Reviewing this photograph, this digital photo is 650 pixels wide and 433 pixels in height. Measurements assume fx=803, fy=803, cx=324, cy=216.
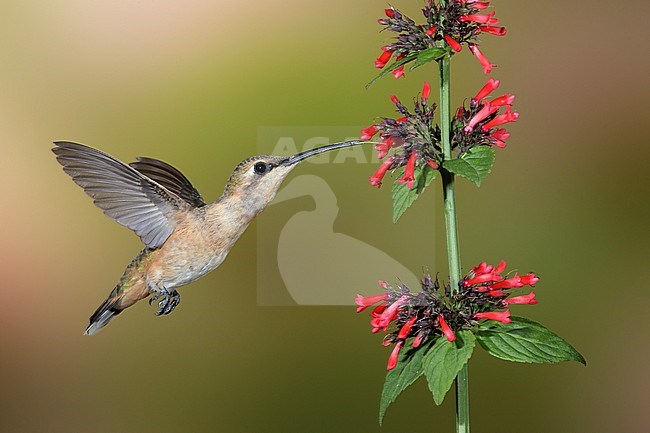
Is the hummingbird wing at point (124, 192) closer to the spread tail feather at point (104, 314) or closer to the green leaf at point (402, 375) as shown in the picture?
the spread tail feather at point (104, 314)

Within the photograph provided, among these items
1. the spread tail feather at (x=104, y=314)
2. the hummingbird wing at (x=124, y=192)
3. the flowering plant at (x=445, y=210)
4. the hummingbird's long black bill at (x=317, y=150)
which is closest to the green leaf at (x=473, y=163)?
the flowering plant at (x=445, y=210)

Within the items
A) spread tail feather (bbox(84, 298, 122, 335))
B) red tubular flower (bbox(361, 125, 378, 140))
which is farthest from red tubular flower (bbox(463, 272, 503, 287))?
spread tail feather (bbox(84, 298, 122, 335))

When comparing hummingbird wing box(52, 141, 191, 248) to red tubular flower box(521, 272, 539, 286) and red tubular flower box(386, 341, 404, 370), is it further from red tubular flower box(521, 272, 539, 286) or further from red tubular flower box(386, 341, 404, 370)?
red tubular flower box(521, 272, 539, 286)

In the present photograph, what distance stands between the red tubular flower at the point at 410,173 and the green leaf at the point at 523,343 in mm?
206

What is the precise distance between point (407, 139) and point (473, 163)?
98mm

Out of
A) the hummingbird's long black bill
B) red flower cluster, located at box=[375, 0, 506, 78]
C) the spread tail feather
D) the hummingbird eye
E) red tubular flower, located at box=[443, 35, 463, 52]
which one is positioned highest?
red flower cluster, located at box=[375, 0, 506, 78]

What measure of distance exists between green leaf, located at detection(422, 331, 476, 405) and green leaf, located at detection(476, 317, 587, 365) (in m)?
0.04

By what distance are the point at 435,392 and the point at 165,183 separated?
54 centimetres

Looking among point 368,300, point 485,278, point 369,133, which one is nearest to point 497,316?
point 485,278

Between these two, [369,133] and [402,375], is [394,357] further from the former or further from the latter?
[369,133]

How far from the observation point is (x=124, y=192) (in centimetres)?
104

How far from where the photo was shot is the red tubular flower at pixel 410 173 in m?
0.89

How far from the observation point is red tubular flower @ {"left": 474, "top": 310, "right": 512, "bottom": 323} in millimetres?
911

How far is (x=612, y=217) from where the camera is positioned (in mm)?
2107
